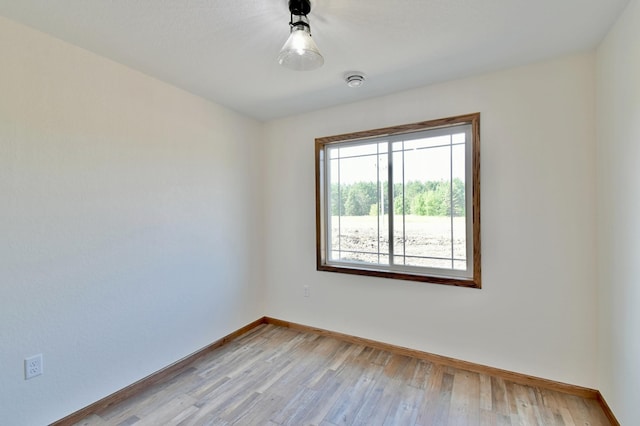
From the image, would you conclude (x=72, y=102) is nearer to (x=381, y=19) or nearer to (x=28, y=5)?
(x=28, y=5)

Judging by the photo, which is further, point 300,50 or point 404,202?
point 404,202

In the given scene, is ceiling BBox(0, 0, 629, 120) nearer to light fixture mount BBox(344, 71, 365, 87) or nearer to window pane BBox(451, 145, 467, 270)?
light fixture mount BBox(344, 71, 365, 87)

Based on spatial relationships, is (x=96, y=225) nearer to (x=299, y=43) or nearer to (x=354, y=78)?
(x=299, y=43)

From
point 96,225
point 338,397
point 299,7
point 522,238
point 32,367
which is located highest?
point 299,7

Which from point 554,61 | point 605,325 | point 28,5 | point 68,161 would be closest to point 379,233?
point 605,325

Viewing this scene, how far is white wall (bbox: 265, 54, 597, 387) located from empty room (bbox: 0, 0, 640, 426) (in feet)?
0.05

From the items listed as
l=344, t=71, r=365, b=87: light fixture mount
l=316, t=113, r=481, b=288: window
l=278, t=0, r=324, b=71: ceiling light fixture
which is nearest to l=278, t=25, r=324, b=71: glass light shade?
l=278, t=0, r=324, b=71: ceiling light fixture

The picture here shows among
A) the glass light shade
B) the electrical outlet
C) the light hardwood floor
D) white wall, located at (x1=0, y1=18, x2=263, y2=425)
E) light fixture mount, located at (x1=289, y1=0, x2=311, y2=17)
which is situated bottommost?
the light hardwood floor

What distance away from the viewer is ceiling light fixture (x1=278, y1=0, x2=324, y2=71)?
4.75 feet

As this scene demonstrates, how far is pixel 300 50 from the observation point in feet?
4.78

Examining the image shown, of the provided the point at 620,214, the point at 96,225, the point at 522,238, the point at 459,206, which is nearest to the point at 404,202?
the point at 459,206

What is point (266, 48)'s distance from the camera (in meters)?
1.88

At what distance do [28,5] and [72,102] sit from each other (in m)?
0.51

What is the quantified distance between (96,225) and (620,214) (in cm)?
319
